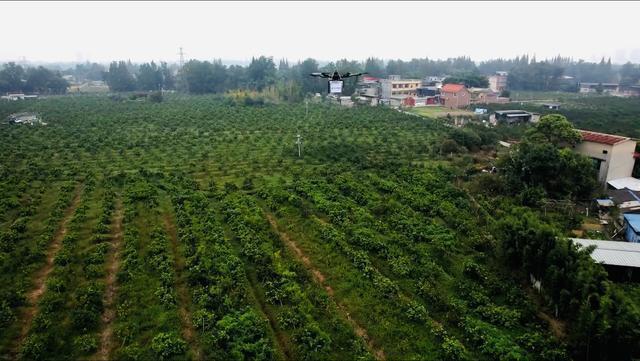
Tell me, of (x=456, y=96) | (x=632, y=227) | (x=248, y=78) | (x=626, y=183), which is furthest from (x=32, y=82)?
(x=632, y=227)

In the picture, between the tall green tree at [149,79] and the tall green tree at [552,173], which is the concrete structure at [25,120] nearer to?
the tall green tree at [552,173]

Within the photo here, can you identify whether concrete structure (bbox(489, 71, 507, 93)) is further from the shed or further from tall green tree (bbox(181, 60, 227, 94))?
the shed

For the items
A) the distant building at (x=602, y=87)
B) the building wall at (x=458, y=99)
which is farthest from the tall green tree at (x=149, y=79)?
the distant building at (x=602, y=87)

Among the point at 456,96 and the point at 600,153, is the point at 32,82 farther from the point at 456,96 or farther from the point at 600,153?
the point at 600,153

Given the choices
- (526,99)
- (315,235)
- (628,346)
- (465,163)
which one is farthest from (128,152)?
(526,99)

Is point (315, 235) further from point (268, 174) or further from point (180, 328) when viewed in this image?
point (268, 174)

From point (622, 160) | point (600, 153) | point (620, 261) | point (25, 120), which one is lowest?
point (620, 261)
